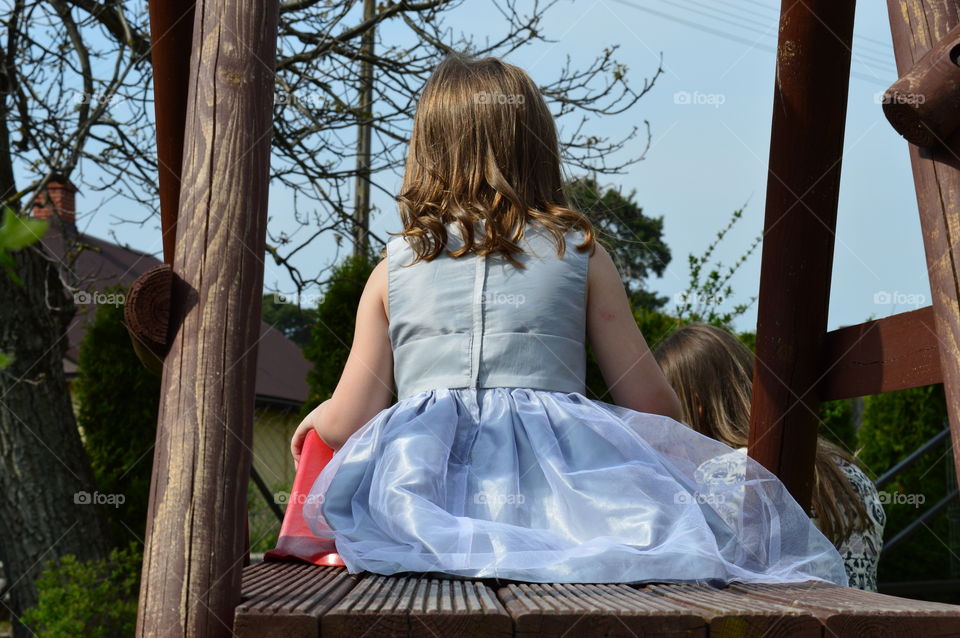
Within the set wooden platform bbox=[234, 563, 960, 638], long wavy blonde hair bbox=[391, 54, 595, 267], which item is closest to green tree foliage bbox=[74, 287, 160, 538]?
long wavy blonde hair bbox=[391, 54, 595, 267]

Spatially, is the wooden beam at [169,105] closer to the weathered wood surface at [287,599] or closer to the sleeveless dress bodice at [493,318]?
the sleeveless dress bodice at [493,318]

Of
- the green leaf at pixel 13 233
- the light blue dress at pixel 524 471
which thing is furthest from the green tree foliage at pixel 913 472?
the green leaf at pixel 13 233

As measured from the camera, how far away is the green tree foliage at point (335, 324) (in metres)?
5.87

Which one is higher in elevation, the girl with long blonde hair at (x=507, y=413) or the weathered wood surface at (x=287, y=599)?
the girl with long blonde hair at (x=507, y=413)

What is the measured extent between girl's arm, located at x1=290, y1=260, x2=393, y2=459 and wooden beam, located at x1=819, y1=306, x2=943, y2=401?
1.12 metres

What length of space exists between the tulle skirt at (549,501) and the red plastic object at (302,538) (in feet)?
0.10

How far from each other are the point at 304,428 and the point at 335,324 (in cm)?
394

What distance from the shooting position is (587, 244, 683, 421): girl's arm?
6.35 ft

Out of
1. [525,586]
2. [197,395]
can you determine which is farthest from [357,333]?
[525,586]

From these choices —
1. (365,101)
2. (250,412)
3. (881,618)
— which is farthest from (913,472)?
(250,412)

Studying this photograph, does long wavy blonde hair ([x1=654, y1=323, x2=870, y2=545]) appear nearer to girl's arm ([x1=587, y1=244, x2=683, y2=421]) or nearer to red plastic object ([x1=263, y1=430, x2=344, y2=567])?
girl's arm ([x1=587, y1=244, x2=683, y2=421])

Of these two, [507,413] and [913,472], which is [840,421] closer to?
[913,472]

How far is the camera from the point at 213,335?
142cm

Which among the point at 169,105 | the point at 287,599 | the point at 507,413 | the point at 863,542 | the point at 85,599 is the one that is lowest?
the point at 85,599
